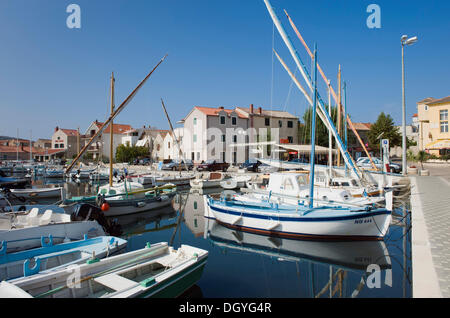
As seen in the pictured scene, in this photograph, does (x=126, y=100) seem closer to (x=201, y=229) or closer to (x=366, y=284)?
(x=201, y=229)

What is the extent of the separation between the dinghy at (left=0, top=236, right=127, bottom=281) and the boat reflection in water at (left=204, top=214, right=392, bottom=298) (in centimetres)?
490

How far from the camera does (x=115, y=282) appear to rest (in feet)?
19.7

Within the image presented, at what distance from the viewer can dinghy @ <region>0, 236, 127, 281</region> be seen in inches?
279

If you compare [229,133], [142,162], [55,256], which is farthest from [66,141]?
[55,256]

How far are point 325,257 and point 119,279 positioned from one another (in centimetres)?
732

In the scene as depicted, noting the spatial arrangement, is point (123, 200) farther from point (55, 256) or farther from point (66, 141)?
point (66, 141)

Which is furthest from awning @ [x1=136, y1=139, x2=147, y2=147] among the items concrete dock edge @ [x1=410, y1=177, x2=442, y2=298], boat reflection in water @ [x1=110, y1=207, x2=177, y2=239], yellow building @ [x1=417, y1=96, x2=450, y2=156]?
concrete dock edge @ [x1=410, y1=177, x2=442, y2=298]

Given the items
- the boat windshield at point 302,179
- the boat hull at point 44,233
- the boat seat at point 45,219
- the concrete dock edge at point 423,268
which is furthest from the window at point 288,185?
the boat seat at point 45,219

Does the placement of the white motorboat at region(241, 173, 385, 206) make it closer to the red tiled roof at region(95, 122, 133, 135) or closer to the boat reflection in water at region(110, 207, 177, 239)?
the boat reflection in water at region(110, 207, 177, 239)

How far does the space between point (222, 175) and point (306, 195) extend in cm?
2027

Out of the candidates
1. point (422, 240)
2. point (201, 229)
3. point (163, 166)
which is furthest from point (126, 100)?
point (163, 166)

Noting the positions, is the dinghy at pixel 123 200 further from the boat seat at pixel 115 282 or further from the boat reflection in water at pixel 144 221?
the boat seat at pixel 115 282
